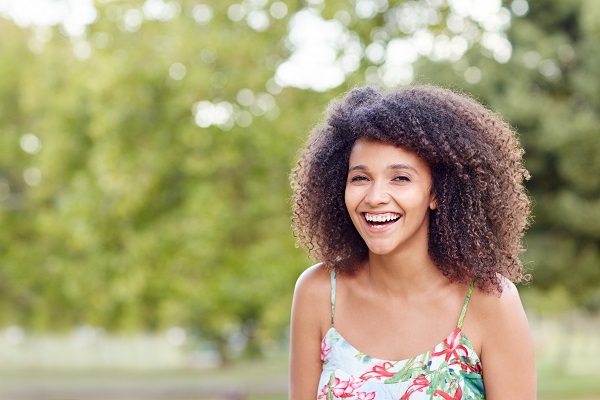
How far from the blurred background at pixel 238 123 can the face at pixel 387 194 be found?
8.97 metres

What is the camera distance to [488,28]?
1488cm

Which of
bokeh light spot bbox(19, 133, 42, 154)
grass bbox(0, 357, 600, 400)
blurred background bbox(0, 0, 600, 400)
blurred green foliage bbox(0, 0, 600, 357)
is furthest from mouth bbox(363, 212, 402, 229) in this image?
grass bbox(0, 357, 600, 400)

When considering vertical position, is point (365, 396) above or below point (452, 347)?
below

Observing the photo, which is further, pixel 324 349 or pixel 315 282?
pixel 315 282

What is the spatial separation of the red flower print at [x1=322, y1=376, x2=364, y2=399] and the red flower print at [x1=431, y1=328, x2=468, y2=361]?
0.23 m

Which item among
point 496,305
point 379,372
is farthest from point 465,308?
point 379,372

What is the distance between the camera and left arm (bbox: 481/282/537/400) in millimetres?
2652

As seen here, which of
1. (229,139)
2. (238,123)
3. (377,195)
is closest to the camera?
(377,195)

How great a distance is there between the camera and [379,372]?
269 cm

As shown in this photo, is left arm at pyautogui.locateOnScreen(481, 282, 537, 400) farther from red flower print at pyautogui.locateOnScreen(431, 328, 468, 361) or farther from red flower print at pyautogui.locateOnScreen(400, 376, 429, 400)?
red flower print at pyautogui.locateOnScreen(400, 376, 429, 400)

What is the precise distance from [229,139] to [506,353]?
1100 centimetres

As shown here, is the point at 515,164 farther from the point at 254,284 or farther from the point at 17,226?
the point at 17,226

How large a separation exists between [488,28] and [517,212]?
12575 mm

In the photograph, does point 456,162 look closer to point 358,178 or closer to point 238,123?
point 358,178
